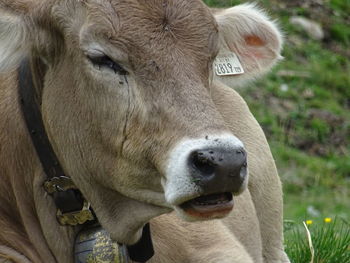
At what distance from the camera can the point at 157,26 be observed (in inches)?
187

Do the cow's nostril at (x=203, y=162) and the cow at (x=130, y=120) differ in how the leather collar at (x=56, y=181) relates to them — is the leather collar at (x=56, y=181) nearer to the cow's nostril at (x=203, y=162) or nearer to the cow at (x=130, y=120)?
the cow at (x=130, y=120)

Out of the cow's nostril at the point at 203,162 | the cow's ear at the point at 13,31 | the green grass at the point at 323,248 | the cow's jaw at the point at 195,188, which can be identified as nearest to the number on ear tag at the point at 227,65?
the cow's ear at the point at 13,31

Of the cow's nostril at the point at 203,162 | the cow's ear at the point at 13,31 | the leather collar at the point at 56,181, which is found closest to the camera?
the cow's nostril at the point at 203,162

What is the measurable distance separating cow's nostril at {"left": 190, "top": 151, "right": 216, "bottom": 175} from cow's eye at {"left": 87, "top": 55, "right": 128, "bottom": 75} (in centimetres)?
63

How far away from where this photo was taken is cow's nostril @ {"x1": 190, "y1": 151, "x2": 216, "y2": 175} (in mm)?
4332

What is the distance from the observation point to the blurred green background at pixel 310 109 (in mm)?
11414

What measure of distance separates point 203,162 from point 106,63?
2.53 feet

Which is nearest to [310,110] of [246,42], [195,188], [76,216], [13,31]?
[246,42]

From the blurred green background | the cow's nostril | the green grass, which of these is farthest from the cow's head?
the blurred green background

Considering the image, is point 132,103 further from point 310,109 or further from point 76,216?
point 310,109

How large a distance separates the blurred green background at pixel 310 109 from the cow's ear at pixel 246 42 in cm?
385

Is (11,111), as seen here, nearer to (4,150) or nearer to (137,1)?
(4,150)

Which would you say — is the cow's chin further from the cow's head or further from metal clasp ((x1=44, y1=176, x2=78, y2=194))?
metal clasp ((x1=44, y1=176, x2=78, y2=194))

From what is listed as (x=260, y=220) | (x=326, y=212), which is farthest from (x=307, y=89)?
(x=260, y=220)
